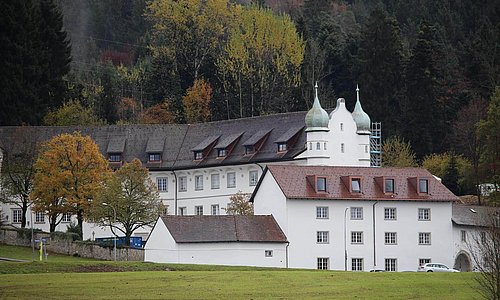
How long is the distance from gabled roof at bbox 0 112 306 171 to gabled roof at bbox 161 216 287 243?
1957 centimetres

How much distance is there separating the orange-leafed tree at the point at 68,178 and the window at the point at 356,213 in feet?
62.5

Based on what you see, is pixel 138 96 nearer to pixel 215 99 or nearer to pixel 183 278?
pixel 215 99

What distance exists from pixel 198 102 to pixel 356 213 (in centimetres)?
4415

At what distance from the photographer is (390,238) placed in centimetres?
11150

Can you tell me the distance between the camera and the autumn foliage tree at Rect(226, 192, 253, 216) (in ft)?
384

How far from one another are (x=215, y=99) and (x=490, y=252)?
89068 millimetres

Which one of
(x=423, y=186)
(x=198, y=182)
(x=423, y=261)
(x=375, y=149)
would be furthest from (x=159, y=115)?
(x=423, y=261)

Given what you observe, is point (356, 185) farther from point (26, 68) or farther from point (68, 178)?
point (26, 68)

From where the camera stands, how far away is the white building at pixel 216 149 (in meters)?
124

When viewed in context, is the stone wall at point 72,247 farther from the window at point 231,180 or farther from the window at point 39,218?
the window at point 231,180

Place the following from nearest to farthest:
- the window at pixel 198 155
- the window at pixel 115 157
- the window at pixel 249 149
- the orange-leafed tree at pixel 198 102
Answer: the window at pixel 249 149 → the window at pixel 198 155 → the window at pixel 115 157 → the orange-leafed tree at pixel 198 102

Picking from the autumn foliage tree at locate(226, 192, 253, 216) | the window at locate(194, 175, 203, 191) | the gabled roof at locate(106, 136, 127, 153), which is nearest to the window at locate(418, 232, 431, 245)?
the autumn foliage tree at locate(226, 192, 253, 216)

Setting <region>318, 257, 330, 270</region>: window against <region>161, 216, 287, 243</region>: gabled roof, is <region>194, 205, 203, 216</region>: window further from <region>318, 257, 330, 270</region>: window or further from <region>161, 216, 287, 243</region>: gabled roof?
<region>318, 257, 330, 270</region>: window

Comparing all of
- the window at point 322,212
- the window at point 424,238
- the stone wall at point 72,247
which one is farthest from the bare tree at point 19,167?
the window at point 424,238
